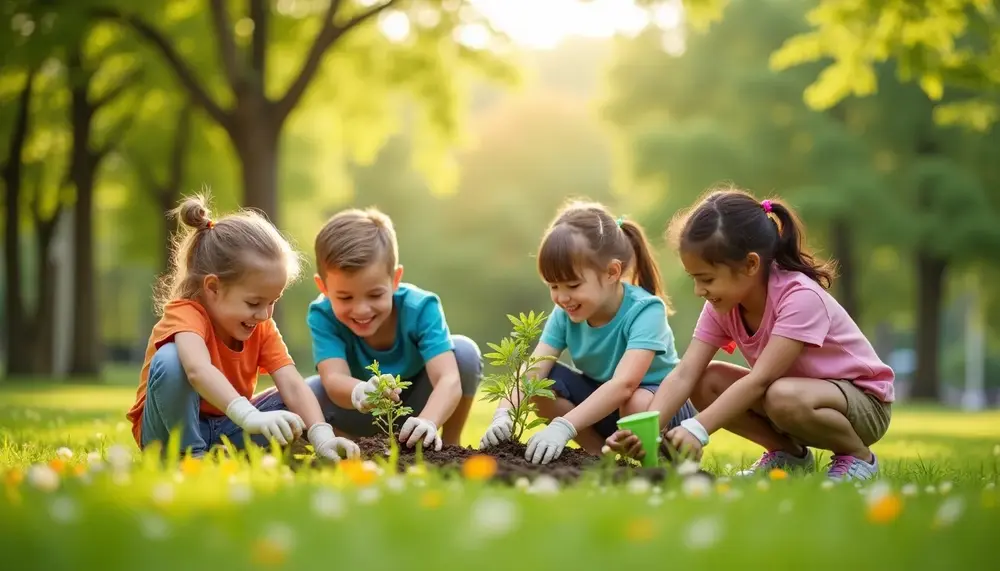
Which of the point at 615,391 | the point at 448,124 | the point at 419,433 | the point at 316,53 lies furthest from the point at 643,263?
the point at 448,124

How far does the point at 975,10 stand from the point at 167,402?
29.7 ft

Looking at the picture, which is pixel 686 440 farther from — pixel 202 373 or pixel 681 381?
pixel 202 373

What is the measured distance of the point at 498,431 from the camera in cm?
412

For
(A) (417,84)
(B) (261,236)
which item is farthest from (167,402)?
(A) (417,84)

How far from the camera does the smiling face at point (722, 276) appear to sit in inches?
164

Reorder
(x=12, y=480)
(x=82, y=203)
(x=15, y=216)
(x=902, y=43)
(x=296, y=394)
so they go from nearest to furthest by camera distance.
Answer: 1. (x=12, y=480)
2. (x=296, y=394)
3. (x=902, y=43)
4. (x=15, y=216)
5. (x=82, y=203)

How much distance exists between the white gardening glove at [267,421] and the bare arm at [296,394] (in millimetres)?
434

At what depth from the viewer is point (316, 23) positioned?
15.7 meters

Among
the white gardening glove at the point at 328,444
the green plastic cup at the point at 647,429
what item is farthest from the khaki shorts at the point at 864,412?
the white gardening glove at the point at 328,444

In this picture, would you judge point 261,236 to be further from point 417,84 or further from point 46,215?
point 46,215

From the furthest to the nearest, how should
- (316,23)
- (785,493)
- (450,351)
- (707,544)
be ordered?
(316,23) < (450,351) < (785,493) < (707,544)

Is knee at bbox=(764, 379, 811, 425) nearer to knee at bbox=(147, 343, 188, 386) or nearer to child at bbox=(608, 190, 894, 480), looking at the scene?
child at bbox=(608, 190, 894, 480)

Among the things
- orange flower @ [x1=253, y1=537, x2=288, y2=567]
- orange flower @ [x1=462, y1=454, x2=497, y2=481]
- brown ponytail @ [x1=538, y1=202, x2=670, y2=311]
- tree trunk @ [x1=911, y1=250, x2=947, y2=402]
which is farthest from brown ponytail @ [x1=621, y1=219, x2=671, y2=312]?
tree trunk @ [x1=911, y1=250, x2=947, y2=402]

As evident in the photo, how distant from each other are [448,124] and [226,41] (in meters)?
4.40
